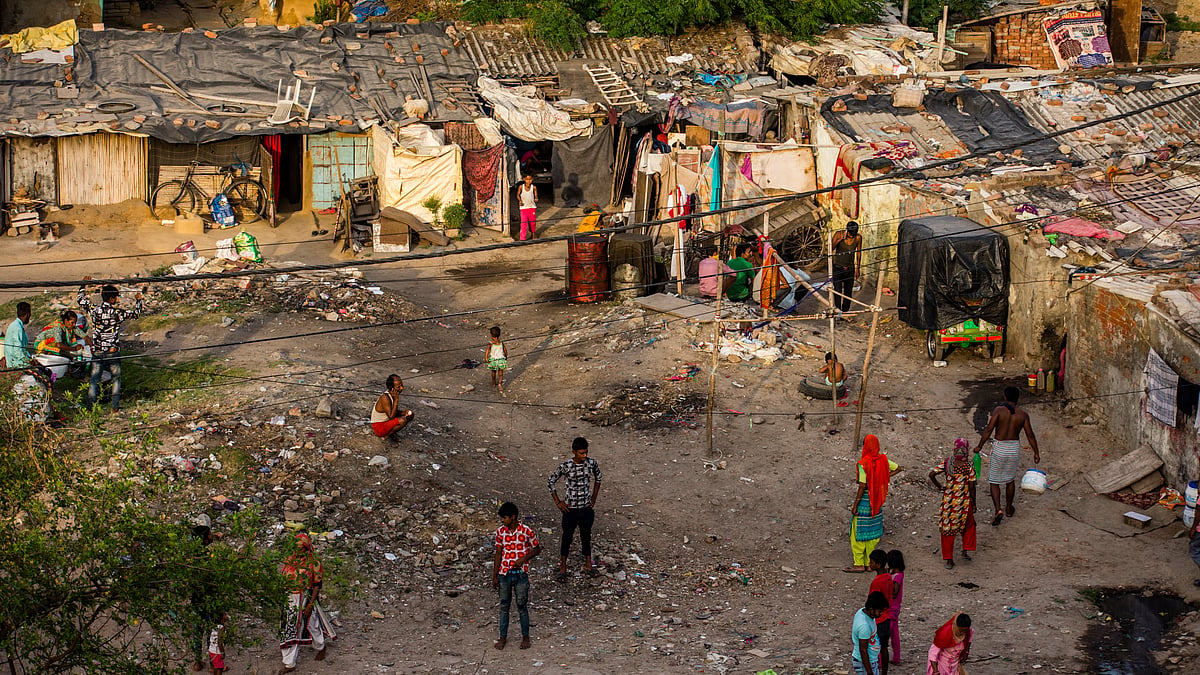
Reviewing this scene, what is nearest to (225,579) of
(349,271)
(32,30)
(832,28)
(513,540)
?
(513,540)

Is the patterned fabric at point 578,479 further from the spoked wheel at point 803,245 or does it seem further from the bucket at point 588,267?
the spoked wheel at point 803,245

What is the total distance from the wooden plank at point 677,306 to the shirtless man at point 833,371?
7.49 feet

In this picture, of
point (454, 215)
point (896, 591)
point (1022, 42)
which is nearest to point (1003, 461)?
point (896, 591)

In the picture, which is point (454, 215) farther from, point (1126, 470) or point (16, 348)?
point (1126, 470)

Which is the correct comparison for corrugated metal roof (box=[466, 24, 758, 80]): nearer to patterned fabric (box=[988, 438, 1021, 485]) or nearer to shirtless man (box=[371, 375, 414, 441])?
shirtless man (box=[371, 375, 414, 441])

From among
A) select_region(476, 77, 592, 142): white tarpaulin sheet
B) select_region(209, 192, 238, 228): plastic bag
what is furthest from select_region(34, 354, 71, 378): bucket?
select_region(476, 77, 592, 142): white tarpaulin sheet

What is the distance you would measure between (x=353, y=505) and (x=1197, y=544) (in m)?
7.13

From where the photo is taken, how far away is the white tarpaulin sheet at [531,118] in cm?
2233

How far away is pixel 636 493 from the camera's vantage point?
12.9m

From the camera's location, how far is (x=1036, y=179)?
17.1m

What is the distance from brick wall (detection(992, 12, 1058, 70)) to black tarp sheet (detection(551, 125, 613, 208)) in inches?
357

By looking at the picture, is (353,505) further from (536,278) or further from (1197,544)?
(536,278)

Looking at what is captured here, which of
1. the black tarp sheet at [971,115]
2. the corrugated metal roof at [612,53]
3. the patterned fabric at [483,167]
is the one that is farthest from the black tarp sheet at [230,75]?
the black tarp sheet at [971,115]

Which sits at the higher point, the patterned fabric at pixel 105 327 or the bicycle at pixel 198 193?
the bicycle at pixel 198 193
